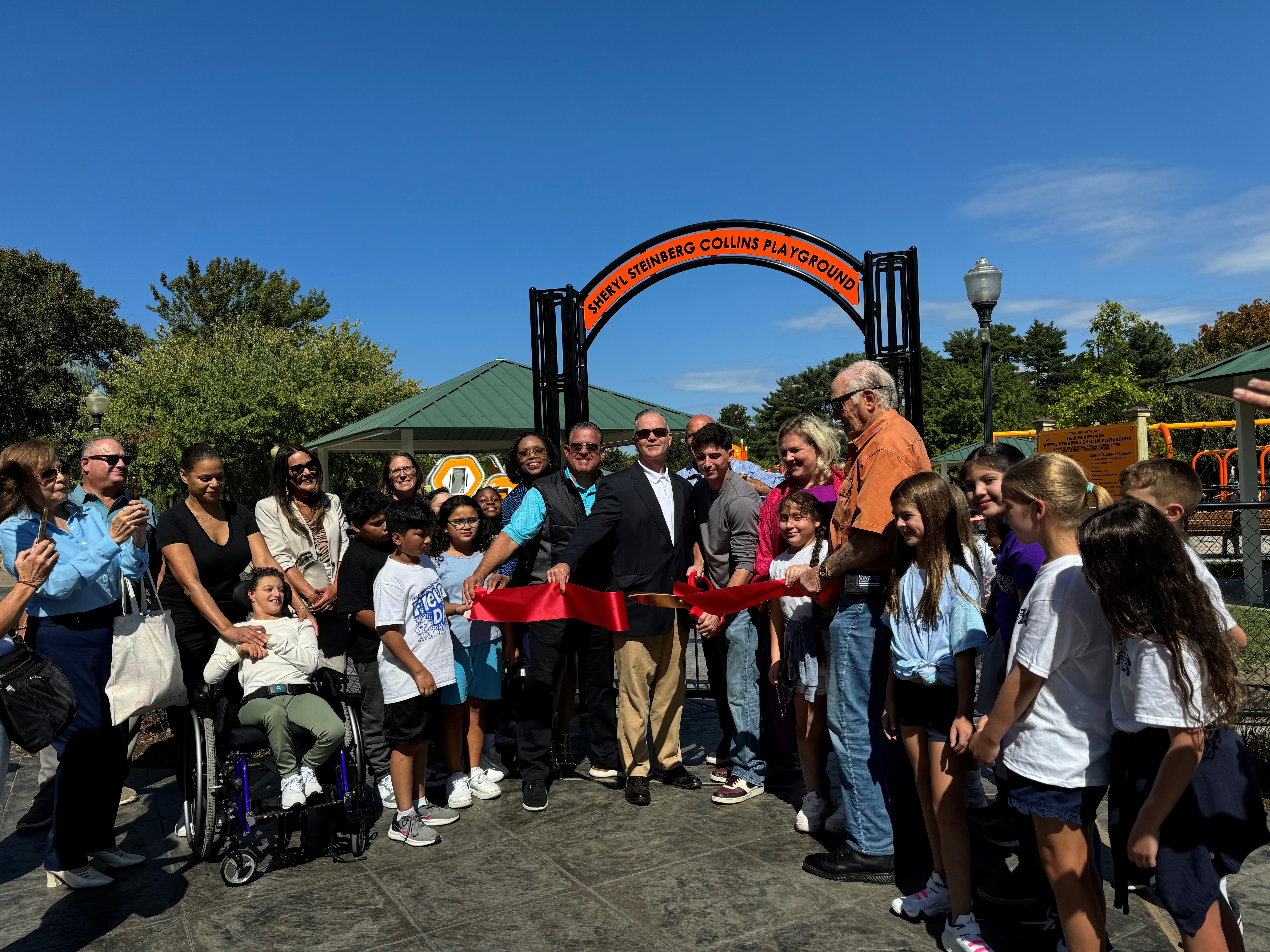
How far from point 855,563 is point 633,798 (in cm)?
221

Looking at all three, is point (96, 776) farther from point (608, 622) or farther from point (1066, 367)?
point (1066, 367)

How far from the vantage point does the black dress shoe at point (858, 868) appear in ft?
12.9

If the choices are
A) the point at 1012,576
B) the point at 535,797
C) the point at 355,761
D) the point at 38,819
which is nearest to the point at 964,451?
the point at 535,797

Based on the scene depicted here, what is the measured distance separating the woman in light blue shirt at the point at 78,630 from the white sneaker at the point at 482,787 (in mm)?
1882

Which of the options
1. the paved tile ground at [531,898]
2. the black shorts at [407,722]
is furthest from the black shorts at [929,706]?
the black shorts at [407,722]

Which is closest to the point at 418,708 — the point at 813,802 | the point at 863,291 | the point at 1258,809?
the point at 813,802

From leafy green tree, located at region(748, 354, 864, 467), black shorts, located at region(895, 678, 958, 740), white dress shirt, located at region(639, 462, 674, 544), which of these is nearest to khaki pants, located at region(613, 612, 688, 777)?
white dress shirt, located at region(639, 462, 674, 544)

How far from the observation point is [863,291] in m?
8.15

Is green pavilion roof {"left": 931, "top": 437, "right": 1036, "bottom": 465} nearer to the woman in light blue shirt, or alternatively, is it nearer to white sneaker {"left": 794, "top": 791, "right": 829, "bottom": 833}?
white sneaker {"left": 794, "top": 791, "right": 829, "bottom": 833}

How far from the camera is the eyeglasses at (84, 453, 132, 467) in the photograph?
4621mm

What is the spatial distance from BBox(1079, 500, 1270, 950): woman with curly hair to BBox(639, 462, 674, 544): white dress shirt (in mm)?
3101

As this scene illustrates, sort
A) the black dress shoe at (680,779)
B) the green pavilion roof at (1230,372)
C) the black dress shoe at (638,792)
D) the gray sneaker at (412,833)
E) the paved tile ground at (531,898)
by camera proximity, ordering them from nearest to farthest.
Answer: the paved tile ground at (531,898) → the gray sneaker at (412,833) → the black dress shoe at (638,792) → the black dress shoe at (680,779) → the green pavilion roof at (1230,372)

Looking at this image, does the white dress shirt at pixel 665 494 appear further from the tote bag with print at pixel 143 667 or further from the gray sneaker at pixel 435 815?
the tote bag with print at pixel 143 667

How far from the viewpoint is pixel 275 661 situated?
14.9ft
